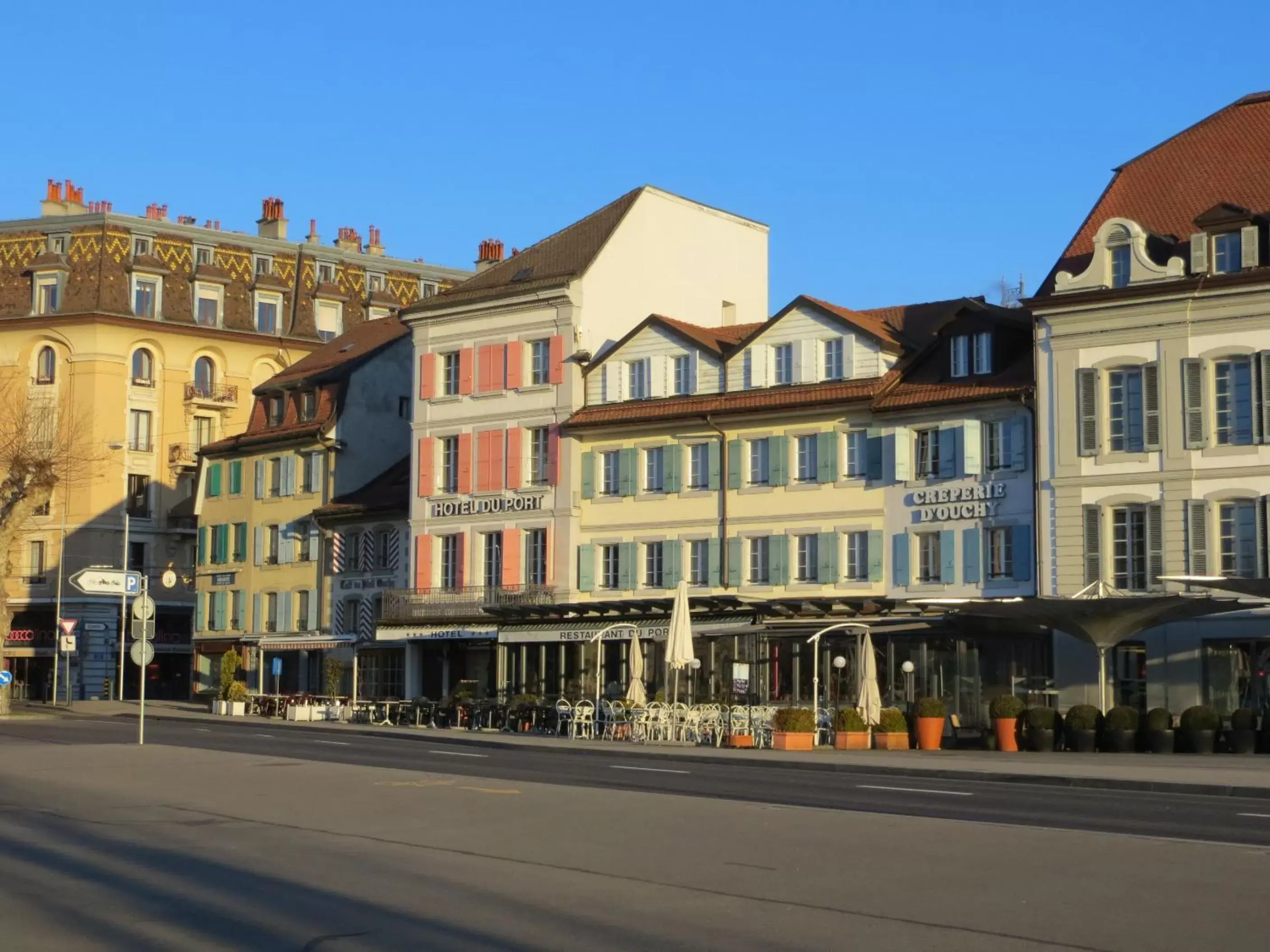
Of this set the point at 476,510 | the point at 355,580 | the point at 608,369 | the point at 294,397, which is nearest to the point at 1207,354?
the point at 608,369

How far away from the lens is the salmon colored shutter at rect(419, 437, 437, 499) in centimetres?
5847

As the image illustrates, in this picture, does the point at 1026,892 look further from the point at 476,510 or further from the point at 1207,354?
the point at 476,510

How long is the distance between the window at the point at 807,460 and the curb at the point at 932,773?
40.1 feet

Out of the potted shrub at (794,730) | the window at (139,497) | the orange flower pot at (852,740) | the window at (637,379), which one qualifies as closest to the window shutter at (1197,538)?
the orange flower pot at (852,740)

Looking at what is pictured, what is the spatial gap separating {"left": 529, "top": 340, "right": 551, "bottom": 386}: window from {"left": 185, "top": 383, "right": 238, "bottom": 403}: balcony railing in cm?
2932

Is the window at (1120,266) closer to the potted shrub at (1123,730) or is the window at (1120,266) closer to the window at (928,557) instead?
the window at (928,557)

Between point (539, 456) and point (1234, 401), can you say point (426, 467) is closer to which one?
point (539, 456)

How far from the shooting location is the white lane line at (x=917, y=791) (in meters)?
24.0

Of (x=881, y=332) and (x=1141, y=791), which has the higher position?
(x=881, y=332)

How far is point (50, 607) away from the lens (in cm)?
8038

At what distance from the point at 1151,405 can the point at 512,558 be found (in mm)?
20488

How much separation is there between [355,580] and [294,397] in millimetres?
8136

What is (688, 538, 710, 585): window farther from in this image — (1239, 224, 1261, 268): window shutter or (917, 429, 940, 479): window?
(1239, 224, 1261, 268): window shutter

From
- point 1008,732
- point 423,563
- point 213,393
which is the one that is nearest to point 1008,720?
point 1008,732
